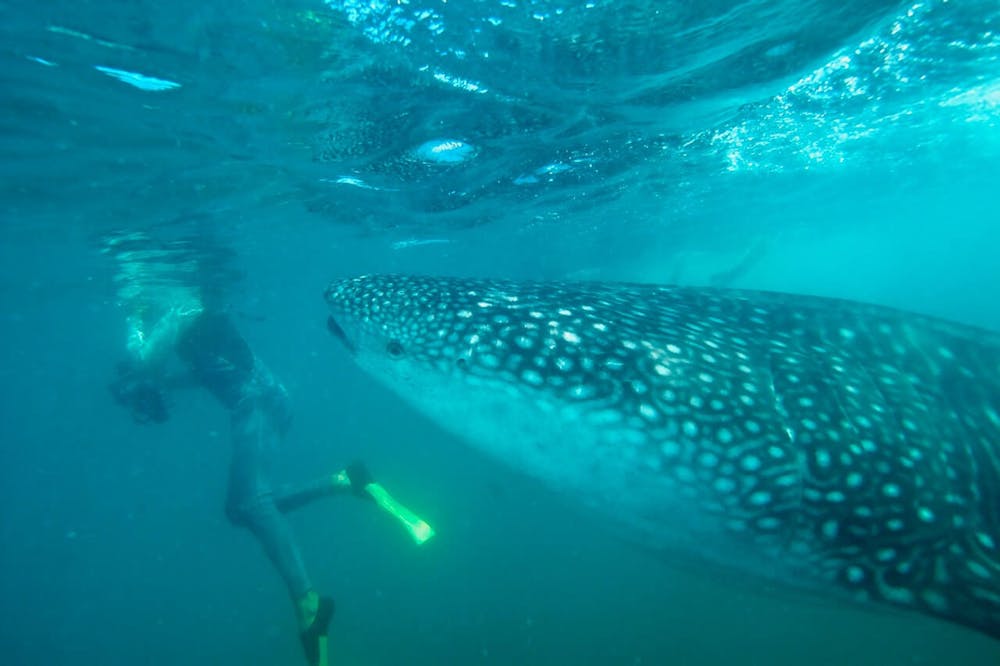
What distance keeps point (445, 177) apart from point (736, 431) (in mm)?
13415

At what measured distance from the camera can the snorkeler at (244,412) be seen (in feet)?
23.9

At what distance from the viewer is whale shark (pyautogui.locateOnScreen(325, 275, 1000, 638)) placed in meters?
2.92

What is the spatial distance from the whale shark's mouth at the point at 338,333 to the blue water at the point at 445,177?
4.59 feet

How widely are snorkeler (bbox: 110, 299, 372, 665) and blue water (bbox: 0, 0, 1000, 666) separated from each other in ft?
11.7

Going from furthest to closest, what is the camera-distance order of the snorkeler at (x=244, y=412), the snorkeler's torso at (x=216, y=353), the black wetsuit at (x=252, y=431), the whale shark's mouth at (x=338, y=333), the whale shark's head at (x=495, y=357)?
the snorkeler's torso at (x=216, y=353)
the black wetsuit at (x=252, y=431)
the snorkeler at (x=244, y=412)
the whale shark's mouth at (x=338, y=333)
the whale shark's head at (x=495, y=357)

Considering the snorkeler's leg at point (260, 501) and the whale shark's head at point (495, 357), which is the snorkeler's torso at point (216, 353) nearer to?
the snorkeler's leg at point (260, 501)

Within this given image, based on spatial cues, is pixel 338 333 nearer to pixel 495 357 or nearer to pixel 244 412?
pixel 495 357

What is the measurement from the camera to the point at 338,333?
4.22 metres

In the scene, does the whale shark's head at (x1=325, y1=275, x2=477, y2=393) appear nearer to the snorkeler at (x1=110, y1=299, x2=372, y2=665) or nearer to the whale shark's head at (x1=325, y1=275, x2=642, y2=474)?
the whale shark's head at (x1=325, y1=275, x2=642, y2=474)

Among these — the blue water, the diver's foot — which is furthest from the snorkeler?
the blue water

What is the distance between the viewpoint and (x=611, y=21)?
26.5 ft

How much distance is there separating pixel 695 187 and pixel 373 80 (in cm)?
1693

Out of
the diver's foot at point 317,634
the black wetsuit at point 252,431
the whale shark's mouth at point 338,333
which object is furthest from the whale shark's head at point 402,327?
the black wetsuit at point 252,431

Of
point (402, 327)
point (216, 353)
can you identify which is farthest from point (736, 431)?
point (216, 353)
